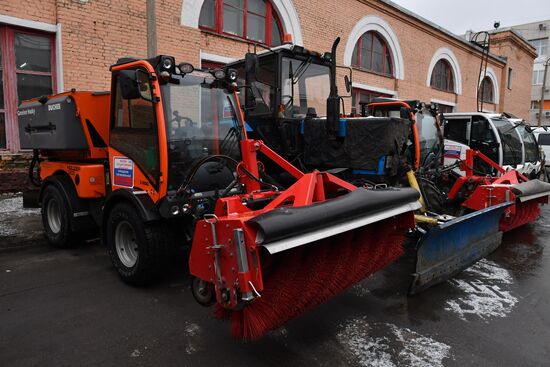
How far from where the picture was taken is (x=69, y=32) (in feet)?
25.0

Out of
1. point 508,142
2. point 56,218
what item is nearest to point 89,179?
point 56,218

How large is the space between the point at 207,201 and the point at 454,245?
251 cm

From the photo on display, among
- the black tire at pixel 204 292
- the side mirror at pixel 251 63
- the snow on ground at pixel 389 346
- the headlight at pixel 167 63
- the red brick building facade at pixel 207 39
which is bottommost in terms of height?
the snow on ground at pixel 389 346

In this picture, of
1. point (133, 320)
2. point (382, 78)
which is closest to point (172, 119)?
point (133, 320)

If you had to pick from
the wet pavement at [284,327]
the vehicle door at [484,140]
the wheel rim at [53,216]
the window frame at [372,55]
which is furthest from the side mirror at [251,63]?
the window frame at [372,55]

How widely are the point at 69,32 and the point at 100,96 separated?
3853mm

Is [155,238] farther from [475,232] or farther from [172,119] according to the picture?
[475,232]

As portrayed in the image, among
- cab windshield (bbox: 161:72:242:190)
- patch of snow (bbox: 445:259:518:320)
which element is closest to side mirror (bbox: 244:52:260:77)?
cab windshield (bbox: 161:72:242:190)

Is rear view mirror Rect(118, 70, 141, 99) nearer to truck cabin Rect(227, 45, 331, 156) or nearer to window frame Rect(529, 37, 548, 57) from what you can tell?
truck cabin Rect(227, 45, 331, 156)

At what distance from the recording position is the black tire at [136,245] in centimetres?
369

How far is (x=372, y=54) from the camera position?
15289mm

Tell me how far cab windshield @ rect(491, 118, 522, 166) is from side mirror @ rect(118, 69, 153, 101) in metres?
7.92

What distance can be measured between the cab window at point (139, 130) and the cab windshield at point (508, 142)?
788 centimetres

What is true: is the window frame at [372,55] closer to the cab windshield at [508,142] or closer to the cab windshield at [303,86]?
the cab windshield at [508,142]
